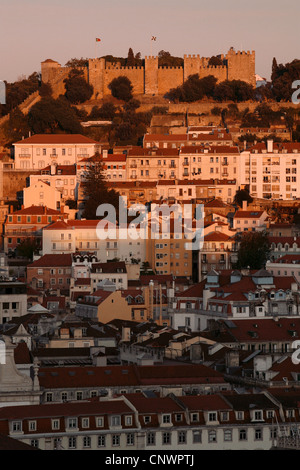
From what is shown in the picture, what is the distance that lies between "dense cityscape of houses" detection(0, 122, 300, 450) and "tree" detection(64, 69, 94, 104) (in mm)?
8060

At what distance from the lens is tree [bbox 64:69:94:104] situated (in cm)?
10250

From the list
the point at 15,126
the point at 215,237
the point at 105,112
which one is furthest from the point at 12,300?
the point at 105,112

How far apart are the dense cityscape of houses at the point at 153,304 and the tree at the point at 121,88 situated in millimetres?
6613

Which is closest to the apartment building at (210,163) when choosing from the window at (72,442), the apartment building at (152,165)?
the apartment building at (152,165)

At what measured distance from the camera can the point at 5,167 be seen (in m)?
92.9

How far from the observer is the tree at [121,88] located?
10325 cm

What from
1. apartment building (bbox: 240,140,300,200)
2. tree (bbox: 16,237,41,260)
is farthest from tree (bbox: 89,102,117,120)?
tree (bbox: 16,237,41,260)

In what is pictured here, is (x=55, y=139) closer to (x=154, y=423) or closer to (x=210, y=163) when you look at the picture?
(x=210, y=163)

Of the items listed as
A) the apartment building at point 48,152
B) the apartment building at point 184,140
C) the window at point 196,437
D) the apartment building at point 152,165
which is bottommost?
the window at point 196,437

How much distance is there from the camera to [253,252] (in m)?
75.8

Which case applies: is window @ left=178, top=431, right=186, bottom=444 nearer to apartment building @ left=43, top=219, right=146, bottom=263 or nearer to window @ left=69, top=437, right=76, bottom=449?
window @ left=69, top=437, right=76, bottom=449

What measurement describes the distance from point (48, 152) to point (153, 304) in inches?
1183

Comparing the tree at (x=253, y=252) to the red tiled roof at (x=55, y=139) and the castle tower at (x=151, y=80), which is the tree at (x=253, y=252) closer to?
the red tiled roof at (x=55, y=139)
